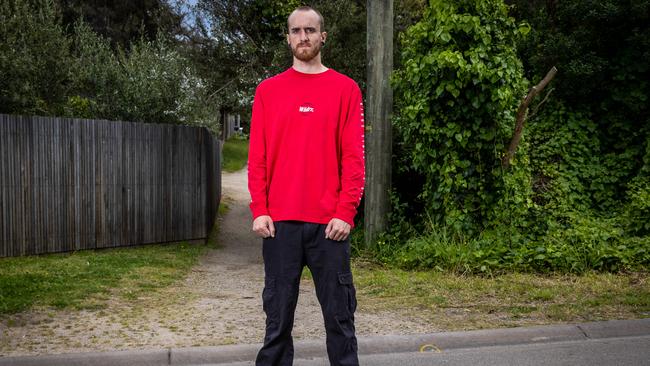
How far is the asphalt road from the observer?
17.0ft

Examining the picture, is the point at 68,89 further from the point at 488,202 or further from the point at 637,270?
the point at 637,270

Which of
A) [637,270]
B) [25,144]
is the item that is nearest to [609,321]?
[637,270]

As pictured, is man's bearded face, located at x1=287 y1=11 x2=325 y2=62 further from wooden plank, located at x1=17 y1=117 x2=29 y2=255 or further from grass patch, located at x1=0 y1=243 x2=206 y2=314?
wooden plank, located at x1=17 y1=117 x2=29 y2=255

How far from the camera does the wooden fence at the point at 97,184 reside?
10469mm

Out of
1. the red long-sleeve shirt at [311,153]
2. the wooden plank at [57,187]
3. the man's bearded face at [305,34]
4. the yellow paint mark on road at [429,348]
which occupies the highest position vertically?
the man's bearded face at [305,34]

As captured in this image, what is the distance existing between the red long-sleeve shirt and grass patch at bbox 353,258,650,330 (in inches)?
112

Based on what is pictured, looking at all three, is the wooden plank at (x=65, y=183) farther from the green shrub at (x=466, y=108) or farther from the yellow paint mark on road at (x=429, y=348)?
the yellow paint mark on road at (x=429, y=348)

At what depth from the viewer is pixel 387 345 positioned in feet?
18.2

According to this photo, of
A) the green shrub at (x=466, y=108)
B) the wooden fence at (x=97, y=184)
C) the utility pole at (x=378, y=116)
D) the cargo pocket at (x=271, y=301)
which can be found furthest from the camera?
the wooden fence at (x=97, y=184)

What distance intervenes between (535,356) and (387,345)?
115 cm

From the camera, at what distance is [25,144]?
10.5 m

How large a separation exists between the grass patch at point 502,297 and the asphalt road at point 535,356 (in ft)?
1.78

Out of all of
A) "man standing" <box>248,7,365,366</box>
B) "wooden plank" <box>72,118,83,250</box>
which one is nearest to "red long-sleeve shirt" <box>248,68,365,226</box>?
"man standing" <box>248,7,365,366</box>

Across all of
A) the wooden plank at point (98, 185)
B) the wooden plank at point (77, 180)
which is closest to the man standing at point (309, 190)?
the wooden plank at point (77, 180)
